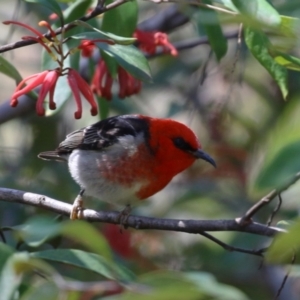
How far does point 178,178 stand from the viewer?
5.70 meters

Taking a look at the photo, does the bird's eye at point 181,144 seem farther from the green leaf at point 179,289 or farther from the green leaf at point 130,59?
the green leaf at point 179,289

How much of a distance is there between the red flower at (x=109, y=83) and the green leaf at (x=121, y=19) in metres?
0.33

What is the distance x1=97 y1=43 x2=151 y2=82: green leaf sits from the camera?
106 inches

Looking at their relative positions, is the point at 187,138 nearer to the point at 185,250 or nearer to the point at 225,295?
the point at 185,250

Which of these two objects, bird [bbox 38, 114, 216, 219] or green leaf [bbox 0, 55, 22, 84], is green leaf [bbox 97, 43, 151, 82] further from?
bird [bbox 38, 114, 216, 219]

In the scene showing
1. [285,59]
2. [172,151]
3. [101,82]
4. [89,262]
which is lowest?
[172,151]

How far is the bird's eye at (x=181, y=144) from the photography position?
Result: 3615mm

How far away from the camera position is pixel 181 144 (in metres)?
3.63

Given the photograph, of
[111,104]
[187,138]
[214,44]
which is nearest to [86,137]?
[187,138]

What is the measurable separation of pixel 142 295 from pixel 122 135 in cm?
248

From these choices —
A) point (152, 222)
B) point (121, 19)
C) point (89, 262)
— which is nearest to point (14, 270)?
point (89, 262)

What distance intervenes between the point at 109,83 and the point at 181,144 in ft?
1.74

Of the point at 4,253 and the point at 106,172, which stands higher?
the point at 4,253

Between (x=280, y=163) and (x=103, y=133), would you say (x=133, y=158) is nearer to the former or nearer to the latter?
(x=103, y=133)
